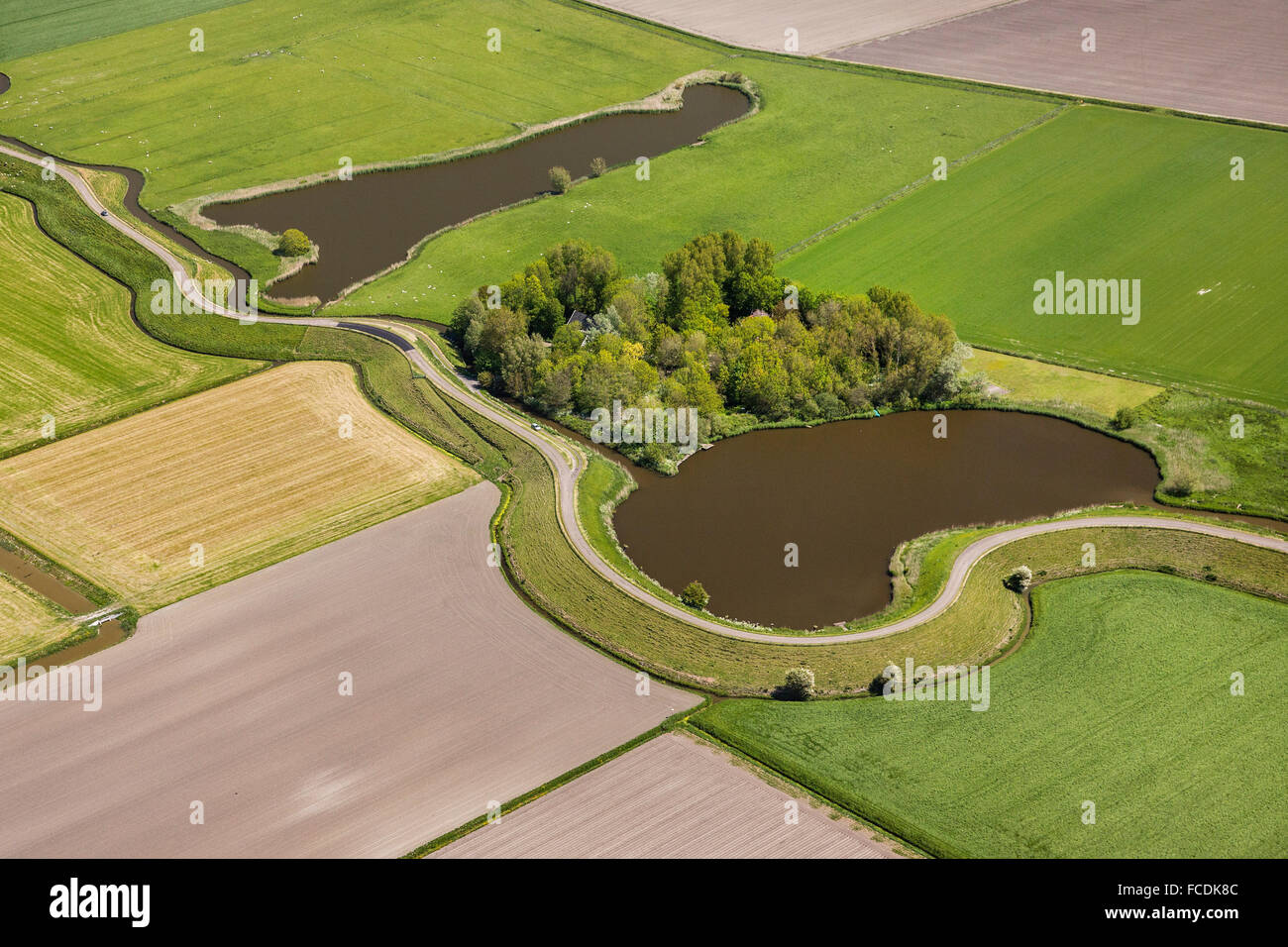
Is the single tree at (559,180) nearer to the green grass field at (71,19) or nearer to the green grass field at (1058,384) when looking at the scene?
the green grass field at (1058,384)

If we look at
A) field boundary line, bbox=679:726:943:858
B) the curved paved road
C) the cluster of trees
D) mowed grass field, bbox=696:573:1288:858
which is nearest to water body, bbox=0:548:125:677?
the curved paved road

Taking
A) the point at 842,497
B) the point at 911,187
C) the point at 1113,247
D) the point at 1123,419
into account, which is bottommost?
the point at 842,497

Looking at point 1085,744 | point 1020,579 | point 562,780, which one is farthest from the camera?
point 1020,579

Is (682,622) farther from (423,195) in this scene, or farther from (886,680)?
(423,195)

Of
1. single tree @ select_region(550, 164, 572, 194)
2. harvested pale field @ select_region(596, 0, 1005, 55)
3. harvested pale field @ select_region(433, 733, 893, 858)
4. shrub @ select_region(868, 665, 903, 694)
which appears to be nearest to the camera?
harvested pale field @ select_region(433, 733, 893, 858)

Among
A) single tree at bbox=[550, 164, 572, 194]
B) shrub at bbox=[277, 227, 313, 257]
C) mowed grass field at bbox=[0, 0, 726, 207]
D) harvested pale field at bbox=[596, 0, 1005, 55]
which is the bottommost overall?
shrub at bbox=[277, 227, 313, 257]

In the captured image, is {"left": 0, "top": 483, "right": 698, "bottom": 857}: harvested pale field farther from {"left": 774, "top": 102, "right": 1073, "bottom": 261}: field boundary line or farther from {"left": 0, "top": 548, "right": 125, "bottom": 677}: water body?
{"left": 774, "top": 102, "right": 1073, "bottom": 261}: field boundary line

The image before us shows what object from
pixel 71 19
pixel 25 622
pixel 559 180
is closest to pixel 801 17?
pixel 559 180

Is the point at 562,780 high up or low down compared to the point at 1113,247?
down
